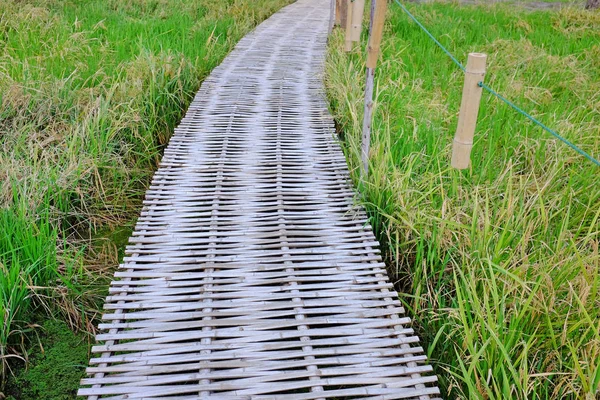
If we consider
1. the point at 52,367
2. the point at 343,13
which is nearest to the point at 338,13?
the point at 343,13

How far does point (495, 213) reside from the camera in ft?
8.96

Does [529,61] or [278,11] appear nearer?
[529,61]

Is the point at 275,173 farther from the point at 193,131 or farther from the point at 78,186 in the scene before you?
the point at 78,186

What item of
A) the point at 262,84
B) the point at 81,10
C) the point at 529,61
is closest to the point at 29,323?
the point at 262,84

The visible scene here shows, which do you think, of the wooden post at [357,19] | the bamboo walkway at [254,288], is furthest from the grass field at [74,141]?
the wooden post at [357,19]

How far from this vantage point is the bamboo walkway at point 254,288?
200 cm

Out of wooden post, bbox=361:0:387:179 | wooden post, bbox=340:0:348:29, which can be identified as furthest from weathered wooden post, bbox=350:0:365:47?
wooden post, bbox=340:0:348:29

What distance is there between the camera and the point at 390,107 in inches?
163

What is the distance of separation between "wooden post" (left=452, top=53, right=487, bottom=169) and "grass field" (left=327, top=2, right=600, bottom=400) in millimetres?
363

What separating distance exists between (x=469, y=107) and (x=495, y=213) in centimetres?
84

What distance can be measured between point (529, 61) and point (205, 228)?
13.5 feet

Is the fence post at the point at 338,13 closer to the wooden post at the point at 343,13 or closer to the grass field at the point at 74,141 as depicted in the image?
the wooden post at the point at 343,13

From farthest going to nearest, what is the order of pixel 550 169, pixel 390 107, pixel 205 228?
pixel 390 107 → pixel 550 169 → pixel 205 228

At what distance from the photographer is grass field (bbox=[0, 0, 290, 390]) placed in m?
2.59
